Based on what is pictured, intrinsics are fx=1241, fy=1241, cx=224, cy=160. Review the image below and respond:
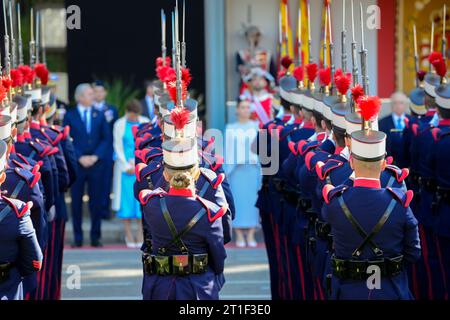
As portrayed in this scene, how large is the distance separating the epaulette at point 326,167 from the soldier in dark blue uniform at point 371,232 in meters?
0.76

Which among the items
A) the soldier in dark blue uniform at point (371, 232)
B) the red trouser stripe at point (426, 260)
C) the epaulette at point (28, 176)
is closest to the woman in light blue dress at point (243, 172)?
the red trouser stripe at point (426, 260)

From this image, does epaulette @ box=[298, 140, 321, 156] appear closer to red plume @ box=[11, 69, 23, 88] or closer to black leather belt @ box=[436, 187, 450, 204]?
black leather belt @ box=[436, 187, 450, 204]

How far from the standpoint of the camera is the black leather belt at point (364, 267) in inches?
265

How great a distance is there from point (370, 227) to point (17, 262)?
1966mm

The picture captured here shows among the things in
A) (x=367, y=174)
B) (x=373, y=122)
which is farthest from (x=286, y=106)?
(x=367, y=174)

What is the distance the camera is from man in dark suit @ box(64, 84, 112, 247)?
13.2 meters

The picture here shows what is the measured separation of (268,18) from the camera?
16.8m

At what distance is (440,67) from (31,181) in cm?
374

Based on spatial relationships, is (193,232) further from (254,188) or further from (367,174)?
(254,188)

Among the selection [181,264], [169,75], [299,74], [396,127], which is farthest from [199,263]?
[396,127]

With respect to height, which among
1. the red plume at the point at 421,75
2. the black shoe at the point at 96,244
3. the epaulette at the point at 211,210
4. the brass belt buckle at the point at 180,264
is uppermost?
the red plume at the point at 421,75

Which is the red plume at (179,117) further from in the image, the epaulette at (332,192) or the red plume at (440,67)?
the red plume at (440,67)

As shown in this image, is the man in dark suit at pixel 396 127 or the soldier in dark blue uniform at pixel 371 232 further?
the man in dark suit at pixel 396 127

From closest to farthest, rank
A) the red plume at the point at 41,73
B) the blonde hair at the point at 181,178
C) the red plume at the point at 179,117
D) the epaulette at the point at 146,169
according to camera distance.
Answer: the blonde hair at the point at 181,178, the red plume at the point at 179,117, the epaulette at the point at 146,169, the red plume at the point at 41,73
